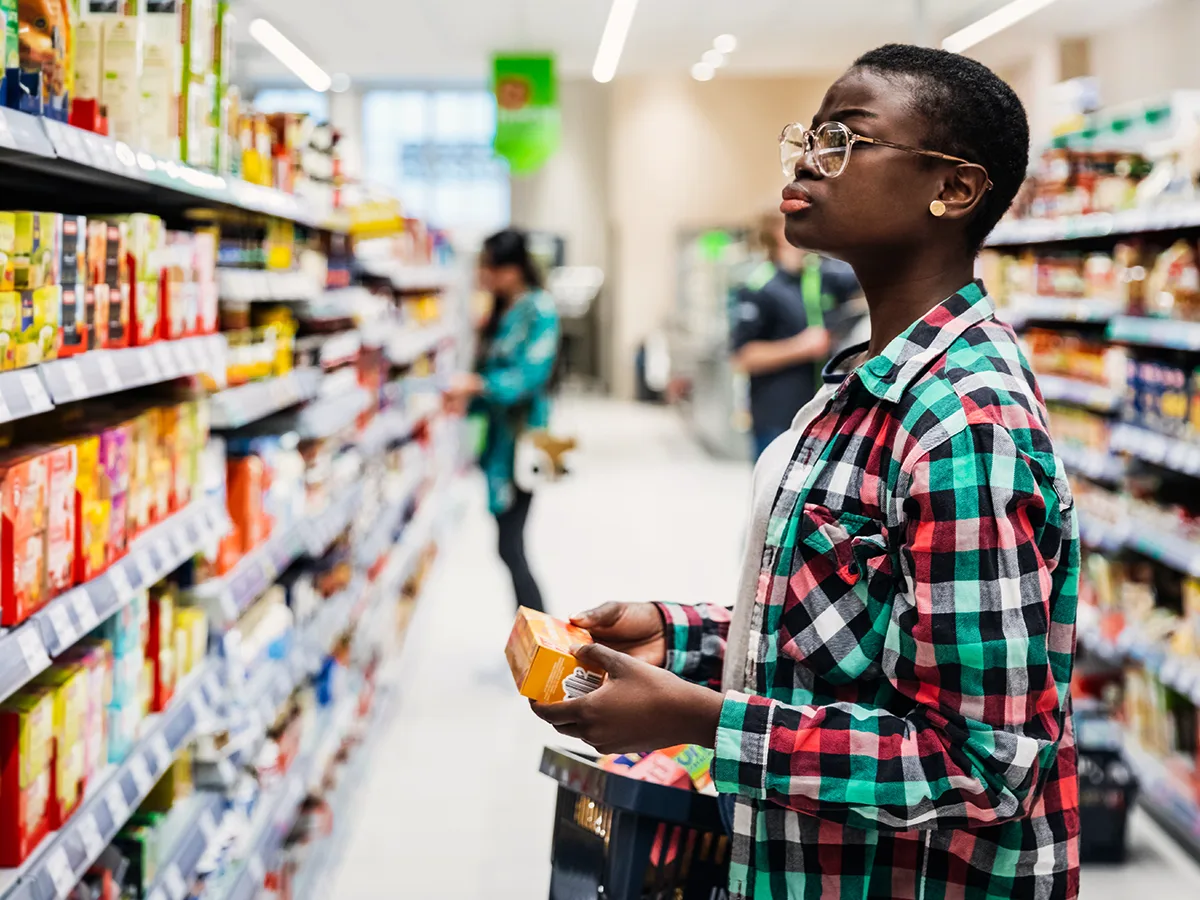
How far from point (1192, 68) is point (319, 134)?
23.4ft

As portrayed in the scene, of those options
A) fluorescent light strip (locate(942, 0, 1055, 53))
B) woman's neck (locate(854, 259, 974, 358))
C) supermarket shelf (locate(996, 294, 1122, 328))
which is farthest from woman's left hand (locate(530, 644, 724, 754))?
fluorescent light strip (locate(942, 0, 1055, 53))

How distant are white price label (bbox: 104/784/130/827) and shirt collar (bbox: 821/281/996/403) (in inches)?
49.5

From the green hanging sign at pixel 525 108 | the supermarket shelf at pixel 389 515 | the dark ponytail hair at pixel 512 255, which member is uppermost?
the green hanging sign at pixel 525 108

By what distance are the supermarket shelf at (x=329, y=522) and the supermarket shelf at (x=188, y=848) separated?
2.90ft

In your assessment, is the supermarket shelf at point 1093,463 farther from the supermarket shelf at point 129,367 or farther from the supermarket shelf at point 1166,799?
the supermarket shelf at point 129,367

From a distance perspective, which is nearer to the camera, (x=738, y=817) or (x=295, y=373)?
(x=738, y=817)

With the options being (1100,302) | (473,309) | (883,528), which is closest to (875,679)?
(883,528)

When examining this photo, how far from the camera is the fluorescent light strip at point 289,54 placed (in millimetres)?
11094

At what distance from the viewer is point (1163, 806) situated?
3.90 m

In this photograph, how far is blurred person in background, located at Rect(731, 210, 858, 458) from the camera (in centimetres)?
614

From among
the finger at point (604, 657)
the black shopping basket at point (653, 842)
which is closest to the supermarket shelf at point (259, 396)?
the black shopping basket at point (653, 842)

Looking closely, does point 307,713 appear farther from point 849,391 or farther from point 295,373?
point 849,391

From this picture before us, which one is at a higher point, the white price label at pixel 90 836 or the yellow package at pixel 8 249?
the yellow package at pixel 8 249

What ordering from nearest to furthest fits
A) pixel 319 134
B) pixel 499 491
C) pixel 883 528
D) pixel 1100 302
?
pixel 883 528, pixel 319 134, pixel 1100 302, pixel 499 491
